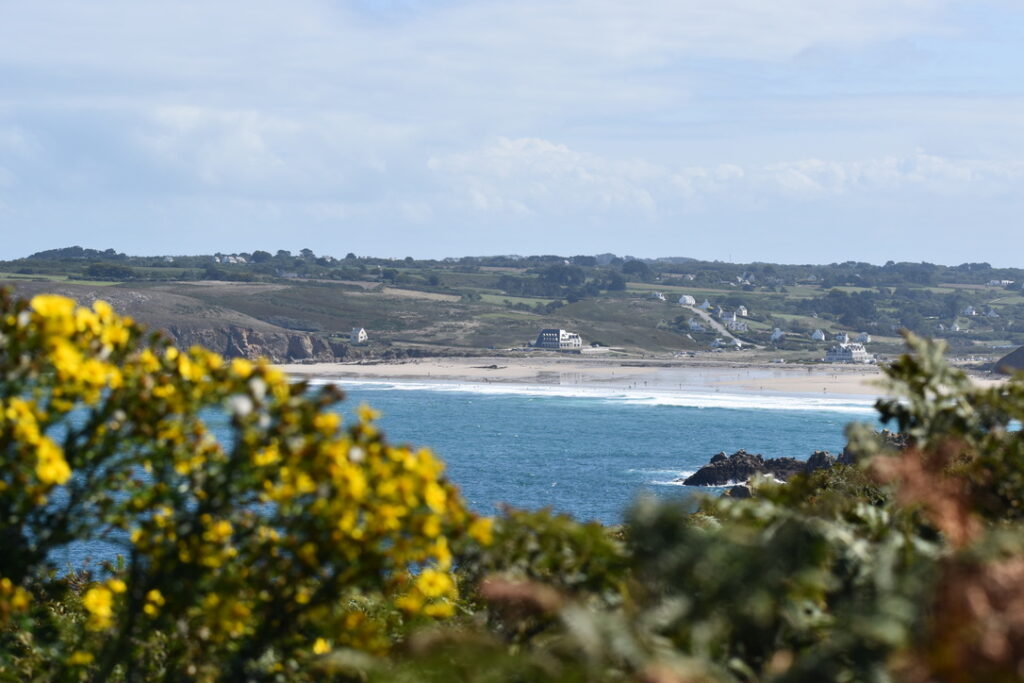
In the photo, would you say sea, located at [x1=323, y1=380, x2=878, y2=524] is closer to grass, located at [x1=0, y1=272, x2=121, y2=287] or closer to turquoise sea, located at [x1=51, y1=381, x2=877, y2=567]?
turquoise sea, located at [x1=51, y1=381, x2=877, y2=567]

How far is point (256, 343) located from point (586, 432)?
7298cm

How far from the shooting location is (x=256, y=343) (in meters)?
153

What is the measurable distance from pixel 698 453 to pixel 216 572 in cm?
7340

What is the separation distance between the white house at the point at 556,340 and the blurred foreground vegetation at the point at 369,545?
16538cm

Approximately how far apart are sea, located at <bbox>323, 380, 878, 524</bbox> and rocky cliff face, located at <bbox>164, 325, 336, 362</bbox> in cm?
2661

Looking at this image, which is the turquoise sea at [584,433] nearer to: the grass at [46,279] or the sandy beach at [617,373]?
the sandy beach at [617,373]

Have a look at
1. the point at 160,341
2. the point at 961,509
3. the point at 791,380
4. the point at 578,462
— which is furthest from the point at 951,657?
the point at 791,380

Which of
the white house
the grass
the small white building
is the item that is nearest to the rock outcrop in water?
the white house

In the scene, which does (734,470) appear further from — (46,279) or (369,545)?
(46,279)

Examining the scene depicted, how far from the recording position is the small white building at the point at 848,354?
551ft

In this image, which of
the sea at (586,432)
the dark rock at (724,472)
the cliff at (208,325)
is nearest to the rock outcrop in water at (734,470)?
the dark rock at (724,472)

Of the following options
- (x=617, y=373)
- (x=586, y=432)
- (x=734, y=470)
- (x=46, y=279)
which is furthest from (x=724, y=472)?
(x=46, y=279)

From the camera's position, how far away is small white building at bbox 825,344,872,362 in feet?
551

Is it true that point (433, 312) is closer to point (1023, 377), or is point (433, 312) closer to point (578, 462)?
point (578, 462)
